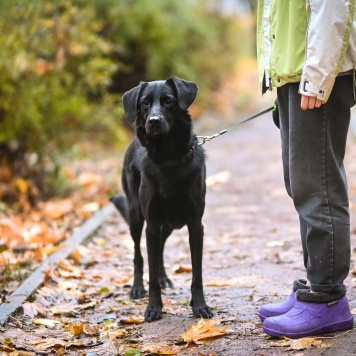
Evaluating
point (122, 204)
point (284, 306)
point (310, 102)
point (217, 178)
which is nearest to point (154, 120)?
point (310, 102)

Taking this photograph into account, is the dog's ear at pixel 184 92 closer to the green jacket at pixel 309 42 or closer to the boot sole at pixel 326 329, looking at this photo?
the green jacket at pixel 309 42

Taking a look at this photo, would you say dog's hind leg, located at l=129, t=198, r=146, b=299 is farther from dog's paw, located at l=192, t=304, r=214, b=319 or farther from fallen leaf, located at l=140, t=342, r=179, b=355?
fallen leaf, located at l=140, t=342, r=179, b=355

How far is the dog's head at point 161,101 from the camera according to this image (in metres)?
4.02

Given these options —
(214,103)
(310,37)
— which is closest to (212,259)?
(310,37)

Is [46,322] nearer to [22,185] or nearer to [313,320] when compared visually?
[313,320]

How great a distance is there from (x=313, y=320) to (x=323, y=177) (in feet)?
2.49

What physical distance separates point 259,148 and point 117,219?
21.2 ft

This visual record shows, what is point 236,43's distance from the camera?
23203 mm

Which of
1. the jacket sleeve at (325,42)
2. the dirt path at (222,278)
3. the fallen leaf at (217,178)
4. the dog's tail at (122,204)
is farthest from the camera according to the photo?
the fallen leaf at (217,178)

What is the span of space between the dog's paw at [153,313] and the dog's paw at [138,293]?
0.57 meters

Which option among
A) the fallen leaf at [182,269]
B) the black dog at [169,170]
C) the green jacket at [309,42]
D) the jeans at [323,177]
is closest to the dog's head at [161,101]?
the black dog at [169,170]

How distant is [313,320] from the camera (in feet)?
11.0

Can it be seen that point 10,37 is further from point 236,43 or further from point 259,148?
point 236,43

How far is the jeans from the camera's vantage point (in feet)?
10.5
